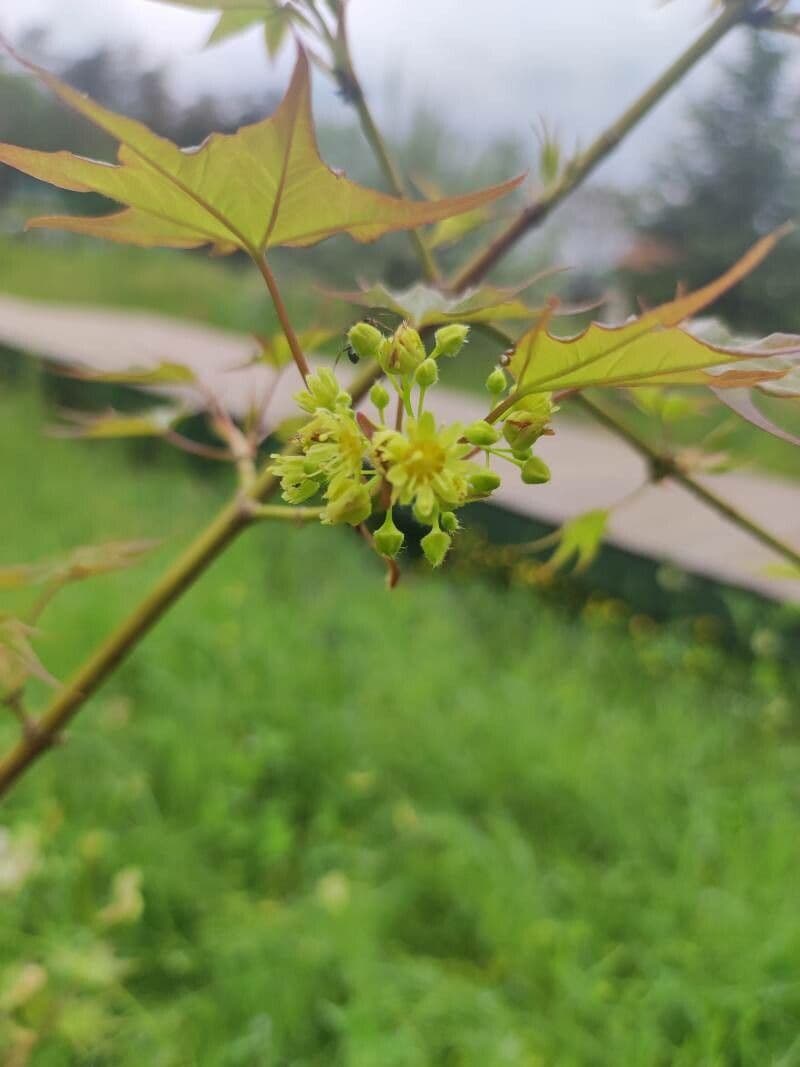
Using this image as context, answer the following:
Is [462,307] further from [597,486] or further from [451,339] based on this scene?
[597,486]

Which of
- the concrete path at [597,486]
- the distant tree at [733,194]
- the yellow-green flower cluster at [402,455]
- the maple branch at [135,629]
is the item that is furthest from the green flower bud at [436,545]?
the distant tree at [733,194]

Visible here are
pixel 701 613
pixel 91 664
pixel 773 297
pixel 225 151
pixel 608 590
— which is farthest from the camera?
pixel 773 297

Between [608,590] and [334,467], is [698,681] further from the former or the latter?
[334,467]

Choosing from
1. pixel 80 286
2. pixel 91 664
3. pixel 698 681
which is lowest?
pixel 80 286

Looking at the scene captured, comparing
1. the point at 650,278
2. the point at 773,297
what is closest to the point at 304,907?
the point at 773,297

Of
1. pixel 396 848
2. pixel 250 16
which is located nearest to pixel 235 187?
pixel 250 16

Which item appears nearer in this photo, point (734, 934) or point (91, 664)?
point (91, 664)

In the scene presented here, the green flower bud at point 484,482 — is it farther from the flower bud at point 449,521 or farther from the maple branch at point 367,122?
the maple branch at point 367,122

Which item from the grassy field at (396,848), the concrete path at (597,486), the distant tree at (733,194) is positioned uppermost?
the distant tree at (733,194)
